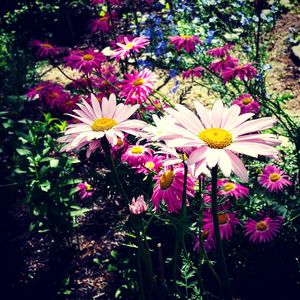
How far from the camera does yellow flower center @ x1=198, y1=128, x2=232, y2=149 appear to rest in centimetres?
100

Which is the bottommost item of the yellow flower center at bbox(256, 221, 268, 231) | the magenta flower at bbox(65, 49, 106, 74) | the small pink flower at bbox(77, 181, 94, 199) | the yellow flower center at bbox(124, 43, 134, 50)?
the yellow flower center at bbox(256, 221, 268, 231)

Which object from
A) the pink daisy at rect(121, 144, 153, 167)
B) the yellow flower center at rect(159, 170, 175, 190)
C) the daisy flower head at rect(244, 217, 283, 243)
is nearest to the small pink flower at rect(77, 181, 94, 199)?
the pink daisy at rect(121, 144, 153, 167)

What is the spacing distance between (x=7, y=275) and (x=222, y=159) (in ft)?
6.62

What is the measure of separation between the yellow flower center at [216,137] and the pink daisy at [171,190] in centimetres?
35

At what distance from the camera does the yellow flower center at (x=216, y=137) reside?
39.4 inches

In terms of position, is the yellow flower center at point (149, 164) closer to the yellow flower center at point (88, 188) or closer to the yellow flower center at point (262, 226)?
the yellow flower center at point (262, 226)

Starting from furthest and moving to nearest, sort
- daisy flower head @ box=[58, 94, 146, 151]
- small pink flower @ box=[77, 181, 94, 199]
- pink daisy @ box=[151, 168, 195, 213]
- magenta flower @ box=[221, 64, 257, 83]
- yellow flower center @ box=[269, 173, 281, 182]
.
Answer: small pink flower @ box=[77, 181, 94, 199], magenta flower @ box=[221, 64, 257, 83], yellow flower center @ box=[269, 173, 281, 182], pink daisy @ box=[151, 168, 195, 213], daisy flower head @ box=[58, 94, 146, 151]

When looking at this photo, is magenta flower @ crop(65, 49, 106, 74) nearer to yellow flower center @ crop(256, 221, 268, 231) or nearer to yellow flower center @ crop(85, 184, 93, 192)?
yellow flower center @ crop(85, 184, 93, 192)

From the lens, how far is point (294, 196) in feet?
7.07

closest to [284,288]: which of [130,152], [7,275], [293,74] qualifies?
[130,152]

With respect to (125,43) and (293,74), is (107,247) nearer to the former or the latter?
(125,43)

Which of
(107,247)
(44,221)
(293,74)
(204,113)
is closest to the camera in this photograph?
(204,113)

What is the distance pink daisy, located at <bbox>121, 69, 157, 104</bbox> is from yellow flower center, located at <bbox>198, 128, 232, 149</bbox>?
104 centimetres

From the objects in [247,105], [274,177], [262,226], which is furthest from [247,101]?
[262,226]
